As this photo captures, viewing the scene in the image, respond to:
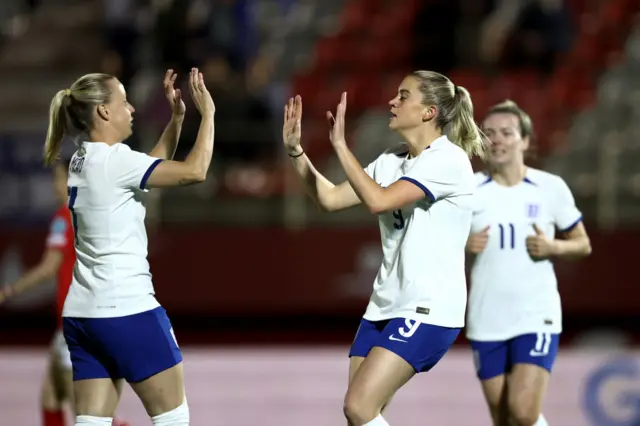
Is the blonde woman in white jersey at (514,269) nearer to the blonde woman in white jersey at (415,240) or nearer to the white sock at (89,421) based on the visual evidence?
the blonde woman in white jersey at (415,240)

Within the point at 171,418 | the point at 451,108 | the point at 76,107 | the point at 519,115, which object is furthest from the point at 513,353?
the point at 76,107

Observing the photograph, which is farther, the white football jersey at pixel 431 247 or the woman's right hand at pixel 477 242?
the woman's right hand at pixel 477 242

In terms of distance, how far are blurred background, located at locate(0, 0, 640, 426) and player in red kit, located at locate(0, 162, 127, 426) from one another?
1.10 meters

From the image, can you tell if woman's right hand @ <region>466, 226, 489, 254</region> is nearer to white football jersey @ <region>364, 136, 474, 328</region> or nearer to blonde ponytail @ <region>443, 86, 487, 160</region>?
blonde ponytail @ <region>443, 86, 487, 160</region>

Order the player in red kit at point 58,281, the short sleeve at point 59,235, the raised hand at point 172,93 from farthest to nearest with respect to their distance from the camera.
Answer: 1. the short sleeve at point 59,235
2. the player in red kit at point 58,281
3. the raised hand at point 172,93

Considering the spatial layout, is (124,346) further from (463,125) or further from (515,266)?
(515,266)

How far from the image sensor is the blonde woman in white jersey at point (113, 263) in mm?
5207

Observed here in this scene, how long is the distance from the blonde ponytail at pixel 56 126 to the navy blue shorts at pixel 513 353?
101 inches

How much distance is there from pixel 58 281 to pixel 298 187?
2671 millimetres

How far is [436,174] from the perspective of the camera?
519 cm

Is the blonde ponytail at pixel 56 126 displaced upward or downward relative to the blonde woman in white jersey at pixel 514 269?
upward

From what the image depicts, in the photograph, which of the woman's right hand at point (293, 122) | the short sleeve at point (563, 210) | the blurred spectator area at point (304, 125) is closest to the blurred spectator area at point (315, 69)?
the blurred spectator area at point (304, 125)

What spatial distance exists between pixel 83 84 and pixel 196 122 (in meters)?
4.67

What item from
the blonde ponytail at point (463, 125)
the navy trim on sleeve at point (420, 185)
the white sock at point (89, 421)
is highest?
the blonde ponytail at point (463, 125)
